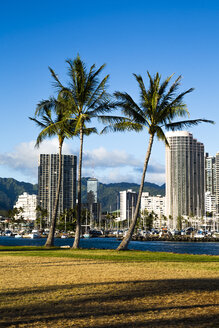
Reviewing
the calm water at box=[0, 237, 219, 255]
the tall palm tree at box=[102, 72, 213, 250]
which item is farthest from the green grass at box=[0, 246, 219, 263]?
the calm water at box=[0, 237, 219, 255]

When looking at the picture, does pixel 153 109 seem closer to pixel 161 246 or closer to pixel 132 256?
pixel 132 256

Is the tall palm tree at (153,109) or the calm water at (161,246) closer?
the tall palm tree at (153,109)

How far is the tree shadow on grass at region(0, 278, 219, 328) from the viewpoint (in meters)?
7.43

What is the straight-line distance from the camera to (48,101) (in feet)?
102

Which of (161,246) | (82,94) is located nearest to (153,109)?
(82,94)

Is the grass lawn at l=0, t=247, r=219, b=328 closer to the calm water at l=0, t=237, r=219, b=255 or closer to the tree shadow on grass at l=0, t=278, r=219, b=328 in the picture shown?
the tree shadow on grass at l=0, t=278, r=219, b=328

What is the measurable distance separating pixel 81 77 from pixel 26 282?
66.0 feet

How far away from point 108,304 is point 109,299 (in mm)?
528

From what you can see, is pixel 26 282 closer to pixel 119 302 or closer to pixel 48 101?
pixel 119 302

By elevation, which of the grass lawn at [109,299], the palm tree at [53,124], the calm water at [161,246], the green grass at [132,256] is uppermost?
the palm tree at [53,124]

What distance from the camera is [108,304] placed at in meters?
8.68

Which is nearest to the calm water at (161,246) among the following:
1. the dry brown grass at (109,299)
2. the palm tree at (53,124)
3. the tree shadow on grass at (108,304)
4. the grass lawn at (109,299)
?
the palm tree at (53,124)

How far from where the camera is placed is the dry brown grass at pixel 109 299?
24.1 feet

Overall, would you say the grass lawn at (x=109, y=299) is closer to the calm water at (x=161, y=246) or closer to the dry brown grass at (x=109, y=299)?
the dry brown grass at (x=109, y=299)
